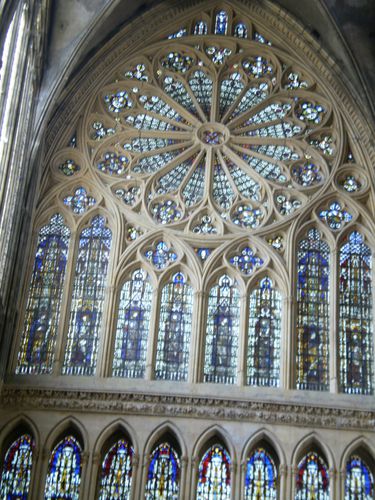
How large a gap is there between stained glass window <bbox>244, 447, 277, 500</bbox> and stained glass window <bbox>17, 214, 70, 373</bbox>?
13.2 ft

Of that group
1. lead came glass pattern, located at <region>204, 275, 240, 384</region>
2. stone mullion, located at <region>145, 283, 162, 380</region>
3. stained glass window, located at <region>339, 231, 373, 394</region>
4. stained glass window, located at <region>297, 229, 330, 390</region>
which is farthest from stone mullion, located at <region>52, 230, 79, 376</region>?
stained glass window, located at <region>339, 231, 373, 394</region>

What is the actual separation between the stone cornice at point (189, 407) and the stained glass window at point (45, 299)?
0.79m

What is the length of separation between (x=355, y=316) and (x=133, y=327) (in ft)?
13.6

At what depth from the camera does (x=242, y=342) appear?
2002cm

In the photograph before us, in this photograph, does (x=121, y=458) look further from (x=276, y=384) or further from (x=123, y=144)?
(x=123, y=144)

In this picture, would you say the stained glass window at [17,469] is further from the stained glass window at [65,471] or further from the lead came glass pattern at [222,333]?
the lead came glass pattern at [222,333]

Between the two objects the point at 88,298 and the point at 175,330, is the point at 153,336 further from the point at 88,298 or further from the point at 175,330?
the point at 88,298

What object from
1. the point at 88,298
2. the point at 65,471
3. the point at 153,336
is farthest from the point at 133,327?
the point at 65,471

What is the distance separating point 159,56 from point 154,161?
2.50 meters

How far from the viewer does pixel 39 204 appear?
70.0ft

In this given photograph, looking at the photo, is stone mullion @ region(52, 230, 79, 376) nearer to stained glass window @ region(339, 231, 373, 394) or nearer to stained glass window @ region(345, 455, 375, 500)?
stained glass window @ region(339, 231, 373, 394)

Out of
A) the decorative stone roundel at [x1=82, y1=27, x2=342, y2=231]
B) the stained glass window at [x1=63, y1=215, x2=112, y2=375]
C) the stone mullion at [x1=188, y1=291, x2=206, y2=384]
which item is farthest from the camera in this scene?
the decorative stone roundel at [x1=82, y1=27, x2=342, y2=231]

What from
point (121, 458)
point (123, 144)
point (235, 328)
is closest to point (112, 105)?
point (123, 144)

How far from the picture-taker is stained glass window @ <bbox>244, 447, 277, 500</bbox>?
18.8 metres
